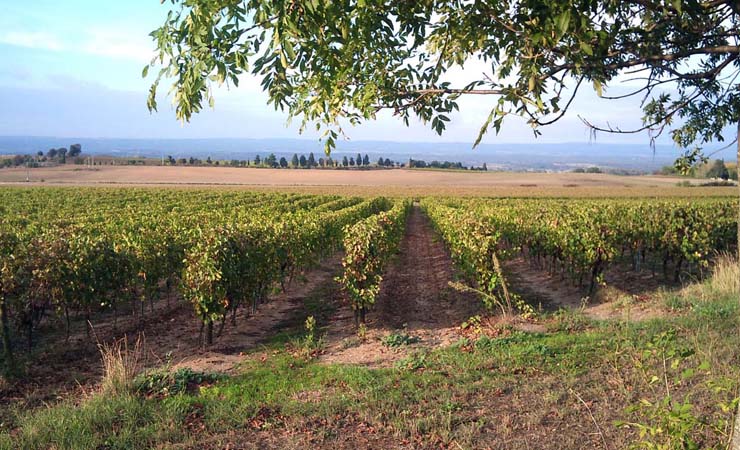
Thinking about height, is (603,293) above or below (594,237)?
below

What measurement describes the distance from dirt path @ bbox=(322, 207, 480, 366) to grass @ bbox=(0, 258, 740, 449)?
70 cm

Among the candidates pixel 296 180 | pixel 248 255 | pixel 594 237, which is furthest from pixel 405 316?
pixel 296 180

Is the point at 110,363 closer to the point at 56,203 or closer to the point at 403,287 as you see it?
the point at 403,287

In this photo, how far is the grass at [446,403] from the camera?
4336 mm

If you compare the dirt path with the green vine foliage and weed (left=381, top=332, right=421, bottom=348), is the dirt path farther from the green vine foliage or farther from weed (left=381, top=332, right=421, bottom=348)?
the green vine foliage

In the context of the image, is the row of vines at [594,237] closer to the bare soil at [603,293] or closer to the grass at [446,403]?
the bare soil at [603,293]

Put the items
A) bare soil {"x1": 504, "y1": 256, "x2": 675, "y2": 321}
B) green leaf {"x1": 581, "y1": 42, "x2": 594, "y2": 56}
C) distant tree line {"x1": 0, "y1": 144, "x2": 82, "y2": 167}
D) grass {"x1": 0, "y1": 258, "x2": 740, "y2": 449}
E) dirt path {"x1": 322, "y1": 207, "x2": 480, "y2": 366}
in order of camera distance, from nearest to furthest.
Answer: green leaf {"x1": 581, "y1": 42, "x2": 594, "y2": 56}, grass {"x1": 0, "y1": 258, "x2": 740, "y2": 449}, dirt path {"x1": 322, "y1": 207, "x2": 480, "y2": 366}, bare soil {"x1": 504, "y1": 256, "x2": 675, "y2": 321}, distant tree line {"x1": 0, "y1": 144, "x2": 82, "y2": 167}

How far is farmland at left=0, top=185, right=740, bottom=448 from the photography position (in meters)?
4.54

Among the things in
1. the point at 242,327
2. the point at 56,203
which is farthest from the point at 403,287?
the point at 56,203

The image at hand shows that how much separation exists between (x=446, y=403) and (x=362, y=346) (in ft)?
9.79

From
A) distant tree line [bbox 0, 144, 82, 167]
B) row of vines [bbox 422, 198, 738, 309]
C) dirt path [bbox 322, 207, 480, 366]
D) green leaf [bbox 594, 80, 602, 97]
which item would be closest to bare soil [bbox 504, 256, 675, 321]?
row of vines [bbox 422, 198, 738, 309]

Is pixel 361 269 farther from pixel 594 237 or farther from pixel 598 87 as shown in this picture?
pixel 598 87

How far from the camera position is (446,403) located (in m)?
5.05

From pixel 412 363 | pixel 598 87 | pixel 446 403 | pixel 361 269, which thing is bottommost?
pixel 412 363
